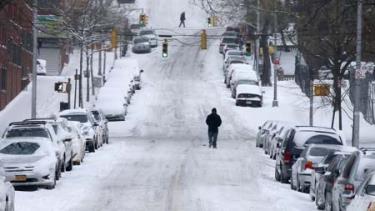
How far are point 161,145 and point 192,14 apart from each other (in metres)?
81.1

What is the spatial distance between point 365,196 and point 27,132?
1637 centimetres

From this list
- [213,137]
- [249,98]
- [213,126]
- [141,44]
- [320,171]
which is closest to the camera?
[320,171]

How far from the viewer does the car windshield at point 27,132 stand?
30.7m

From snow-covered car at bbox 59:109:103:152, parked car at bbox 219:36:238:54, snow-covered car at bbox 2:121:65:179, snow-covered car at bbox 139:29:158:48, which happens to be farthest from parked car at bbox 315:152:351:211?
parked car at bbox 219:36:238:54

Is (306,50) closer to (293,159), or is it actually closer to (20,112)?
(293,159)

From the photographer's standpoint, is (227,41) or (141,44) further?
(227,41)

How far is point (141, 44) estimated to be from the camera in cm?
9862

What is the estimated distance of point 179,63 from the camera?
94250 millimetres

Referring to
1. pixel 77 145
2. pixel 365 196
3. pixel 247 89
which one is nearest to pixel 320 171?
pixel 365 196

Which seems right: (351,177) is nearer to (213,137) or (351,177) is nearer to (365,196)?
(365,196)

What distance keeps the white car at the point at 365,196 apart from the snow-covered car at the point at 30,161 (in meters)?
11.1

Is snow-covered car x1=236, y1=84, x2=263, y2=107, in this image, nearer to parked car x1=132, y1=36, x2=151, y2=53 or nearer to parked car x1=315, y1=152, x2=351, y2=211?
parked car x1=132, y1=36, x2=151, y2=53

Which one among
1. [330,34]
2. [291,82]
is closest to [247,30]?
[291,82]

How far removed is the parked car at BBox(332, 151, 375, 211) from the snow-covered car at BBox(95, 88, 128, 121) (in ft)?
139
